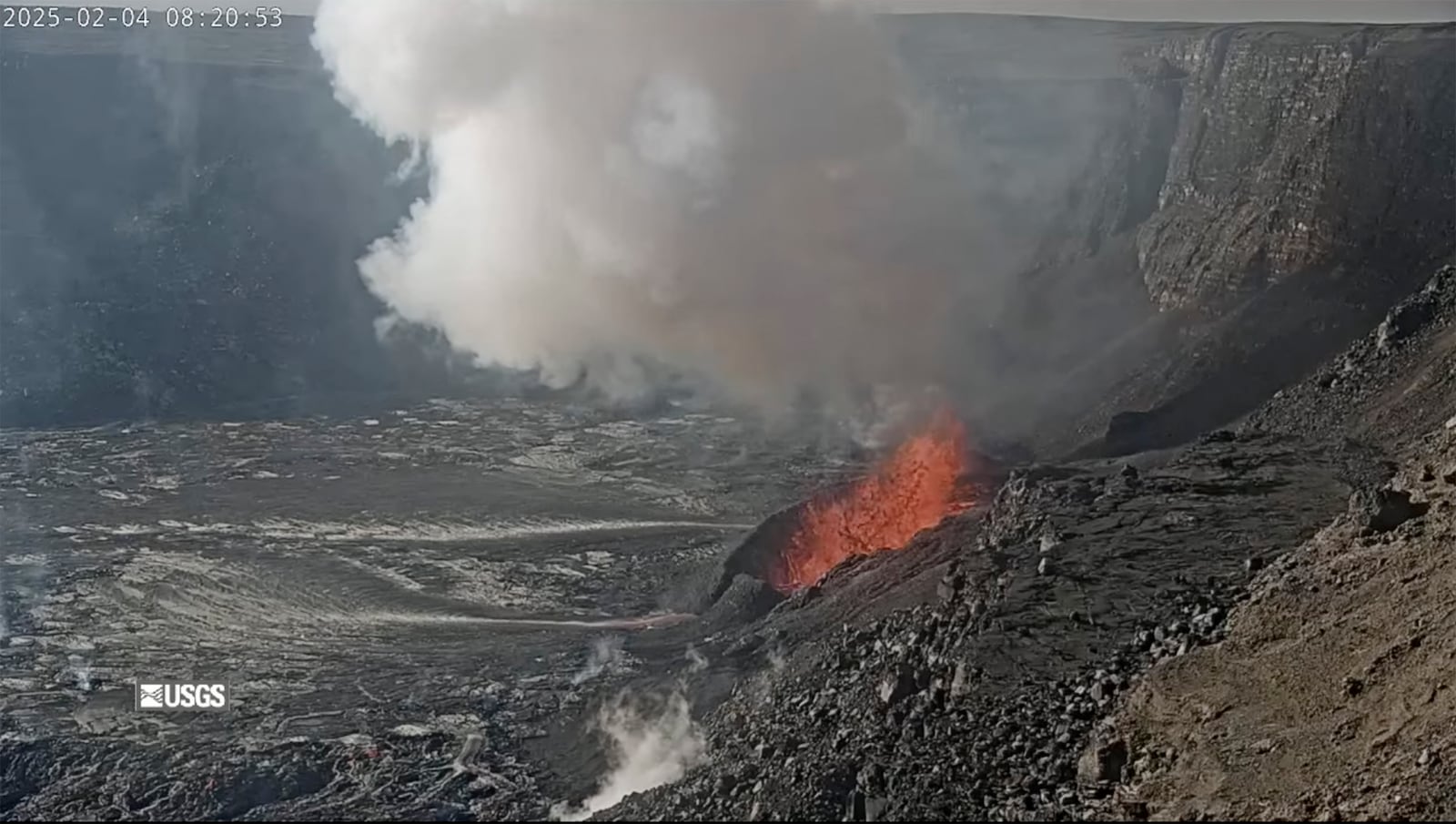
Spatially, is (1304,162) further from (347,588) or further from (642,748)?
(642,748)

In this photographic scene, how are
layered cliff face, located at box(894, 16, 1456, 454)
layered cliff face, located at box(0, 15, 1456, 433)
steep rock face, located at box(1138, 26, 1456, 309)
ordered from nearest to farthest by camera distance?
layered cliff face, located at box(894, 16, 1456, 454) → steep rock face, located at box(1138, 26, 1456, 309) → layered cliff face, located at box(0, 15, 1456, 433)

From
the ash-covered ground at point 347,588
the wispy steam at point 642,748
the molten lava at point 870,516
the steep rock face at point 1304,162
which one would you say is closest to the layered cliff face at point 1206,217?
the steep rock face at point 1304,162

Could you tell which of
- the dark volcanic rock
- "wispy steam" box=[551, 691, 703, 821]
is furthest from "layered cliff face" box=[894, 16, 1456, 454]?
"wispy steam" box=[551, 691, 703, 821]

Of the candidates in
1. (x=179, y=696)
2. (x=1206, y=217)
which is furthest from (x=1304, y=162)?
(x=179, y=696)

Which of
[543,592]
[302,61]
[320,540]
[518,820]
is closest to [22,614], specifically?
[320,540]

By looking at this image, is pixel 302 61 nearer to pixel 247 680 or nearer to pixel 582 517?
pixel 582 517

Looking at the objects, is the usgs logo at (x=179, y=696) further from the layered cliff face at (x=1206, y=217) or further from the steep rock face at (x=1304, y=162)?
the steep rock face at (x=1304, y=162)

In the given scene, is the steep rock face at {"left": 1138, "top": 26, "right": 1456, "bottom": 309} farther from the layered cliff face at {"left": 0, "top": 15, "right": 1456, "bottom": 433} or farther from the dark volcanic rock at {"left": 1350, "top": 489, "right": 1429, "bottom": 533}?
the dark volcanic rock at {"left": 1350, "top": 489, "right": 1429, "bottom": 533}
